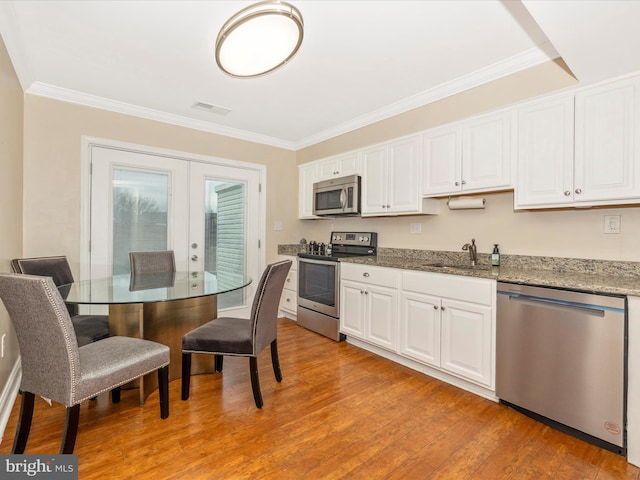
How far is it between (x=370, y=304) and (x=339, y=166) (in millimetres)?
1708

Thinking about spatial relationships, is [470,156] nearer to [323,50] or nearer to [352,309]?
[323,50]

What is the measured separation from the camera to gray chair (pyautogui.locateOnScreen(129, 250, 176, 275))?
298 centimetres

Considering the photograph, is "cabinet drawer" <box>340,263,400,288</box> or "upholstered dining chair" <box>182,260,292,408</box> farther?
"cabinet drawer" <box>340,263,400,288</box>

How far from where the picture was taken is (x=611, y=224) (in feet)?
7.03

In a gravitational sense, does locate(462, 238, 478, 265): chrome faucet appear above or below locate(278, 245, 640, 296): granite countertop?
above

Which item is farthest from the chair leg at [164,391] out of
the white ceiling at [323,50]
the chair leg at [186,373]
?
the white ceiling at [323,50]

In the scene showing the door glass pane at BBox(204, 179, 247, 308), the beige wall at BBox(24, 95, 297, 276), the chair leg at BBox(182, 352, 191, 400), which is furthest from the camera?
the door glass pane at BBox(204, 179, 247, 308)

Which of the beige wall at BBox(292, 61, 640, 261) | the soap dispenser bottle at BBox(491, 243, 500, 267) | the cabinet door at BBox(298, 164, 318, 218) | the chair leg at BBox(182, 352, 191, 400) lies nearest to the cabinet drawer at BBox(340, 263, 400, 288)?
the beige wall at BBox(292, 61, 640, 261)

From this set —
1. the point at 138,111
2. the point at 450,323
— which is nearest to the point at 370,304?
the point at 450,323

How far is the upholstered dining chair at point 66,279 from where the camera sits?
221cm

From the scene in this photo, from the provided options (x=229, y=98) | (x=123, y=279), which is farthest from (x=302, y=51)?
(x=123, y=279)

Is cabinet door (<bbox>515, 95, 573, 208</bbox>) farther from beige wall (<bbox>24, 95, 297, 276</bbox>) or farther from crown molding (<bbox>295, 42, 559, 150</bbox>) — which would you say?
beige wall (<bbox>24, 95, 297, 276</bbox>)

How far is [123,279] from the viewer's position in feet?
8.79

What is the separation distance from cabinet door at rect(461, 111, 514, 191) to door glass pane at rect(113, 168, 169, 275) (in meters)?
3.09
